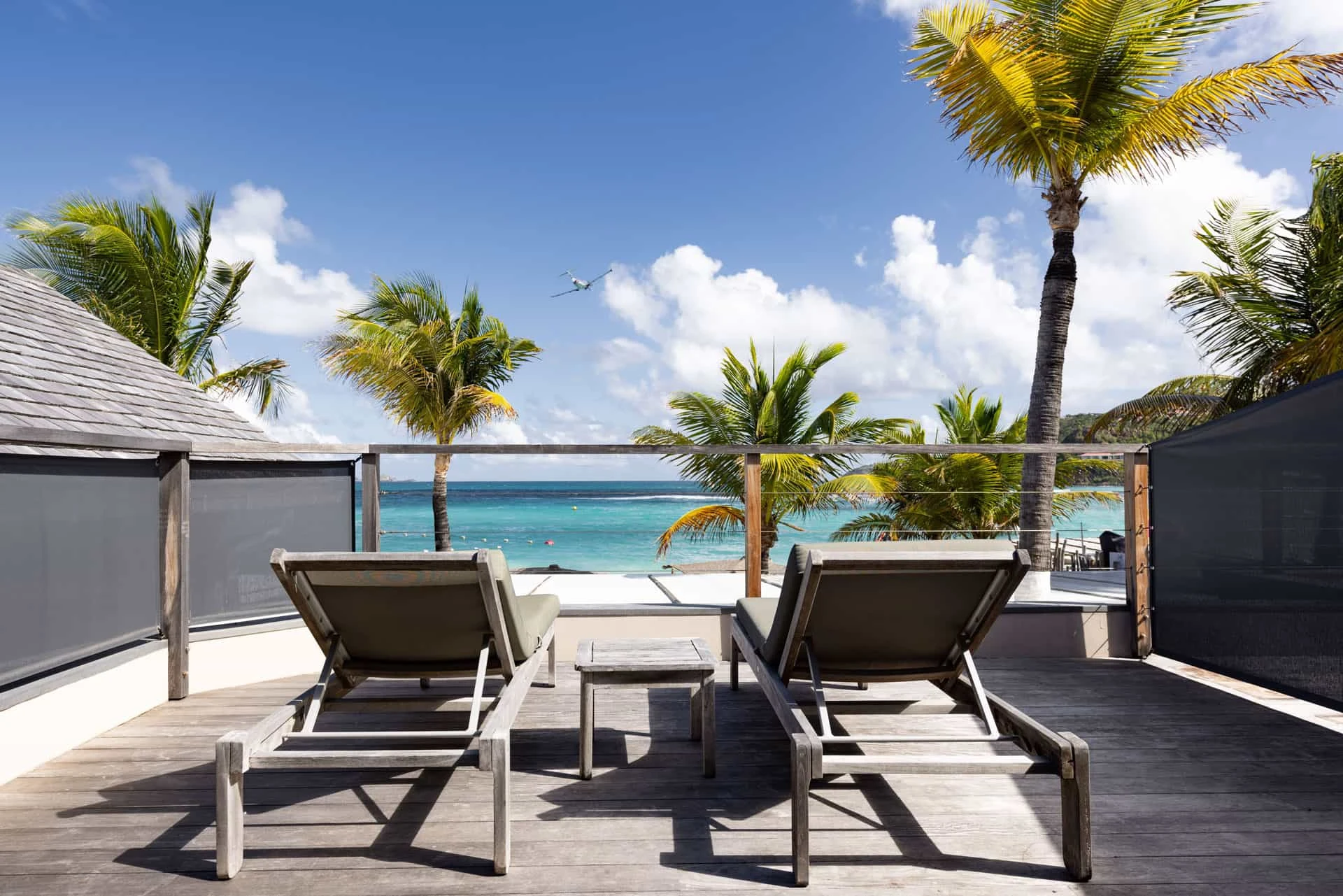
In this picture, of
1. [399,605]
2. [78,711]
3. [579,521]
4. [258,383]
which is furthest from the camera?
[579,521]

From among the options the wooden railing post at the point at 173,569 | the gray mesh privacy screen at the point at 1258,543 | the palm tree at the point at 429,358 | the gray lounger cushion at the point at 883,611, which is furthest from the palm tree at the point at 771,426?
the gray lounger cushion at the point at 883,611

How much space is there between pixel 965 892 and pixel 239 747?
1.99 metres

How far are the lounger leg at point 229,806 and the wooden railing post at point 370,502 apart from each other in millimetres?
2291

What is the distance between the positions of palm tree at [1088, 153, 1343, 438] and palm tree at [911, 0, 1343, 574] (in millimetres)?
2958

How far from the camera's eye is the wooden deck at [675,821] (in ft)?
6.32

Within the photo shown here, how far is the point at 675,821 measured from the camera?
7.45 ft

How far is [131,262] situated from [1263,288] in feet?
56.9

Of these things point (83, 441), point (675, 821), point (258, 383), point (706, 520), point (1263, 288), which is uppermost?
point (1263, 288)

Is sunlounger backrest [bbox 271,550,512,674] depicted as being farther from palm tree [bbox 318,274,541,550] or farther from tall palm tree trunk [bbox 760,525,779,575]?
palm tree [bbox 318,274,541,550]

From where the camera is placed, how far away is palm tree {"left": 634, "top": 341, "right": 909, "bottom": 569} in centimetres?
870

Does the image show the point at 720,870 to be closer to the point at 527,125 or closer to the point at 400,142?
the point at 400,142

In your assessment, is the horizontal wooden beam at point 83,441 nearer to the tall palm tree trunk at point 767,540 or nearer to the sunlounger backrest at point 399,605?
the sunlounger backrest at point 399,605

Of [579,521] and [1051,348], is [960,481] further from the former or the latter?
[579,521]

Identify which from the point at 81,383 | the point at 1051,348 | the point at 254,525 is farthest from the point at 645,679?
the point at 1051,348
